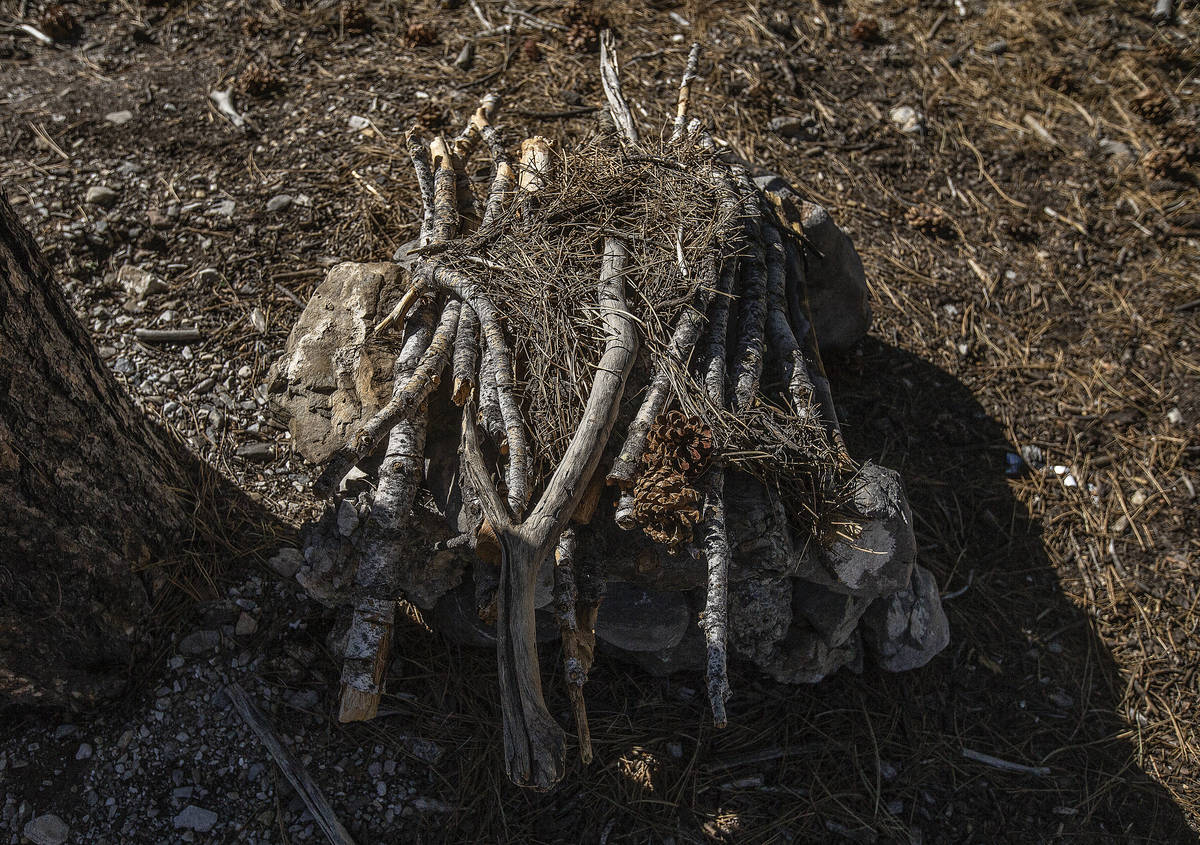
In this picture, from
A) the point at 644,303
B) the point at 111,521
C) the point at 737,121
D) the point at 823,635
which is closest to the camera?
the point at 111,521

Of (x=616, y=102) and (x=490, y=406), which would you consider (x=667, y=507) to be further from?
Result: (x=616, y=102)

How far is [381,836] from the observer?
8.00ft

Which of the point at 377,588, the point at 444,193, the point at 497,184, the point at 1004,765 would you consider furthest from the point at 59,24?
the point at 1004,765

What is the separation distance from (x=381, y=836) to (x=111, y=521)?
128 centimetres

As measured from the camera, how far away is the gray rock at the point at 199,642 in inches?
102

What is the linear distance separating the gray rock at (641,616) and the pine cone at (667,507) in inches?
19.5

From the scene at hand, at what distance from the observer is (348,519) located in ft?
7.70

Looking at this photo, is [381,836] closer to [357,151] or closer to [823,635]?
[823,635]

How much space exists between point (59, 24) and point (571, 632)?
14.6 ft

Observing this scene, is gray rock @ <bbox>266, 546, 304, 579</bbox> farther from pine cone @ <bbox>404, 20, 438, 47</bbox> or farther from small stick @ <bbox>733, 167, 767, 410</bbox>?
pine cone @ <bbox>404, 20, 438, 47</bbox>

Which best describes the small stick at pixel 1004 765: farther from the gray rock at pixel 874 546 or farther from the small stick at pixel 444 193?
the small stick at pixel 444 193

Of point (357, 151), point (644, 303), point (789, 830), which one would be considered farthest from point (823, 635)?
point (357, 151)

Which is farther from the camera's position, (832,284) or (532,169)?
(832,284)

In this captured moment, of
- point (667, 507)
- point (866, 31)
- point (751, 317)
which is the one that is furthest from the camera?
point (866, 31)
